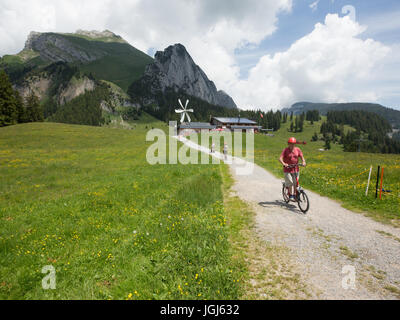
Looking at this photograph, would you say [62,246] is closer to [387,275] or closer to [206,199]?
[206,199]

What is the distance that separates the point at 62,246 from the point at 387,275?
9952 mm

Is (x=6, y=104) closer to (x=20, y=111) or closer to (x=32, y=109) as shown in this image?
(x=20, y=111)

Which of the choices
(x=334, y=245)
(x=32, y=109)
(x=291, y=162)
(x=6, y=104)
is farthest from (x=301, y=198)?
(x=32, y=109)

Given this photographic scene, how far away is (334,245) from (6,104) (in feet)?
278

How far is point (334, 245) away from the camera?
6.43 meters

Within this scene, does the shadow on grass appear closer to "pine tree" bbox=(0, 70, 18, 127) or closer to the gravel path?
the gravel path

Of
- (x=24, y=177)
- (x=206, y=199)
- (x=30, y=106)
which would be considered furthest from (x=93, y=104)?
(x=206, y=199)

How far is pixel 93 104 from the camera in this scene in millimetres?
169375

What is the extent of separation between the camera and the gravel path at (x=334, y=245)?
460 centimetres

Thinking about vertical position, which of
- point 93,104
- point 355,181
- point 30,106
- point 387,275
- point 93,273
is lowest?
point 93,273

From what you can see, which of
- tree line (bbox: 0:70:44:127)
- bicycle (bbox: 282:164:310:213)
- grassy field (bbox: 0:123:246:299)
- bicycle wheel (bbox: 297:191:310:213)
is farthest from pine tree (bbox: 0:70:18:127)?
bicycle wheel (bbox: 297:191:310:213)

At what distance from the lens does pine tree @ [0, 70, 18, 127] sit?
191ft

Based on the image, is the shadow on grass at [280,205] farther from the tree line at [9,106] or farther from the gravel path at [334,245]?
the tree line at [9,106]
